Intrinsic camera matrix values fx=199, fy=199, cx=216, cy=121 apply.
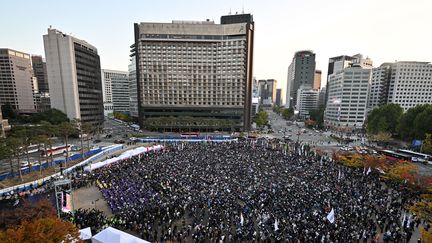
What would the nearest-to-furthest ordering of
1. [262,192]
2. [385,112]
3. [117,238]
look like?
1. [117,238]
2. [262,192]
3. [385,112]

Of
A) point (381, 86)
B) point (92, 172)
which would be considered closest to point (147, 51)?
point (92, 172)

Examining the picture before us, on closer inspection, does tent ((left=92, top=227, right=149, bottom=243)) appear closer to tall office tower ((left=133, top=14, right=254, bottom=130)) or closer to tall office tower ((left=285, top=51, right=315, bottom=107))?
tall office tower ((left=133, top=14, right=254, bottom=130))

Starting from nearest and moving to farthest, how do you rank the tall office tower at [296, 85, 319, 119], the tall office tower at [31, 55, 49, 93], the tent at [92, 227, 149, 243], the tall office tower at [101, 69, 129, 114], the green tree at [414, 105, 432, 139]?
the tent at [92, 227, 149, 243]
the green tree at [414, 105, 432, 139]
the tall office tower at [31, 55, 49, 93]
the tall office tower at [296, 85, 319, 119]
the tall office tower at [101, 69, 129, 114]

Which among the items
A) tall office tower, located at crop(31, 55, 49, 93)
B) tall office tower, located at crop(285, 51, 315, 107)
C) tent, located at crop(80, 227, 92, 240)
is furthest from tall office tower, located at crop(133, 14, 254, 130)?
tall office tower, located at crop(285, 51, 315, 107)

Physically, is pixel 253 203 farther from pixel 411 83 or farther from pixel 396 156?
pixel 411 83

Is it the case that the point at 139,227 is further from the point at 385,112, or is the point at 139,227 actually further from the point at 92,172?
the point at 385,112

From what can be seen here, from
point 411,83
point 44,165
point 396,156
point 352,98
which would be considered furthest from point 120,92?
point 411,83
